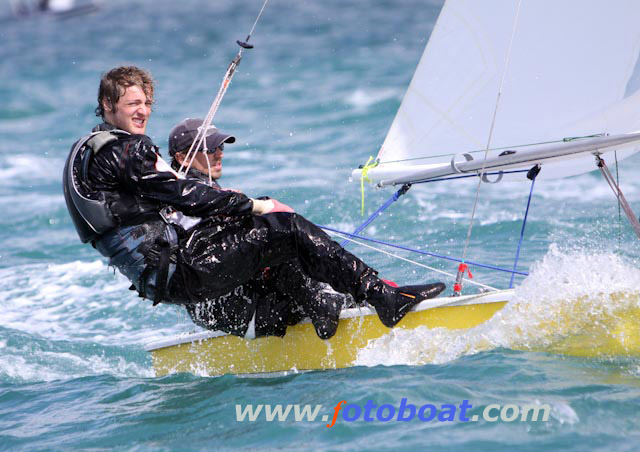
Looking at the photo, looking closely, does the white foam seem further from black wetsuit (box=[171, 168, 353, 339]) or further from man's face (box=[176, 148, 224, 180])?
man's face (box=[176, 148, 224, 180])

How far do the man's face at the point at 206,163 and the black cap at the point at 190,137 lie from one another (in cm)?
4

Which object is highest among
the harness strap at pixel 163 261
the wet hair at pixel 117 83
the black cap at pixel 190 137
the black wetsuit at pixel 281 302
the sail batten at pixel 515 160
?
the wet hair at pixel 117 83

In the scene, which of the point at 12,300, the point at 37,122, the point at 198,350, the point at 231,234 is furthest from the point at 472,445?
the point at 37,122

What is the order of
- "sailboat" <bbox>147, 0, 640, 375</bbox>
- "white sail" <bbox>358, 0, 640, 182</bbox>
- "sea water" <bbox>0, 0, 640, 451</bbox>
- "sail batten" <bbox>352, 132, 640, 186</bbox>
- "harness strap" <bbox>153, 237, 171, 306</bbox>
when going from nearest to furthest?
"sea water" <bbox>0, 0, 640, 451</bbox>
"harness strap" <bbox>153, 237, 171, 306</bbox>
"sail batten" <bbox>352, 132, 640, 186</bbox>
"sailboat" <bbox>147, 0, 640, 375</bbox>
"white sail" <bbox>358, 0, 640, 182</bbox>

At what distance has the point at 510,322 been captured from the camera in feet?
11.5

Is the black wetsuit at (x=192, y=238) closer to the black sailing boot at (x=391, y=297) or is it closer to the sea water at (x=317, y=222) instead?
the black sailing boot at (x=391, y=297)

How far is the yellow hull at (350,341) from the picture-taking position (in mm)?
3400

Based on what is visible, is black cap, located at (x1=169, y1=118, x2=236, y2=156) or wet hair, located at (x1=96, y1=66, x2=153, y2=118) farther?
black cap, located at (x1=169, y1=118, x2=236, y2=156)

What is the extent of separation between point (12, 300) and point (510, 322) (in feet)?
12.3

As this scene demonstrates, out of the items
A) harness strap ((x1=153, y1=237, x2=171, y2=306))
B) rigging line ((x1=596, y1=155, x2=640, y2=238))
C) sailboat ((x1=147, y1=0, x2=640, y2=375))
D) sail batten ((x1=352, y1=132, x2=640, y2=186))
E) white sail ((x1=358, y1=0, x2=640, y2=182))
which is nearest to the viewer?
harness strap ((x1=153, y1=237, x2=171, y2=306))

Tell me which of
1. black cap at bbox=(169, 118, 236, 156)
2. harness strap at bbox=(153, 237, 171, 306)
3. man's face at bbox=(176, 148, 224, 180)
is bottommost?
harness strap at bbox=(153, 237, 171, 306)

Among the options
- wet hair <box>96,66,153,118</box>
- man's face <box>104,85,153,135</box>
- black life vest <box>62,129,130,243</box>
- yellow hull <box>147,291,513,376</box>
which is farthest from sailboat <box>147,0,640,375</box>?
wet hair <box>96,66,153,118</box>

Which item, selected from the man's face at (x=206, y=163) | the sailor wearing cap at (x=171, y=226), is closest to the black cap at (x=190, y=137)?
the man's face at (x=206, y=163)

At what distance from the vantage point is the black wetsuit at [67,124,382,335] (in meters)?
3.17
